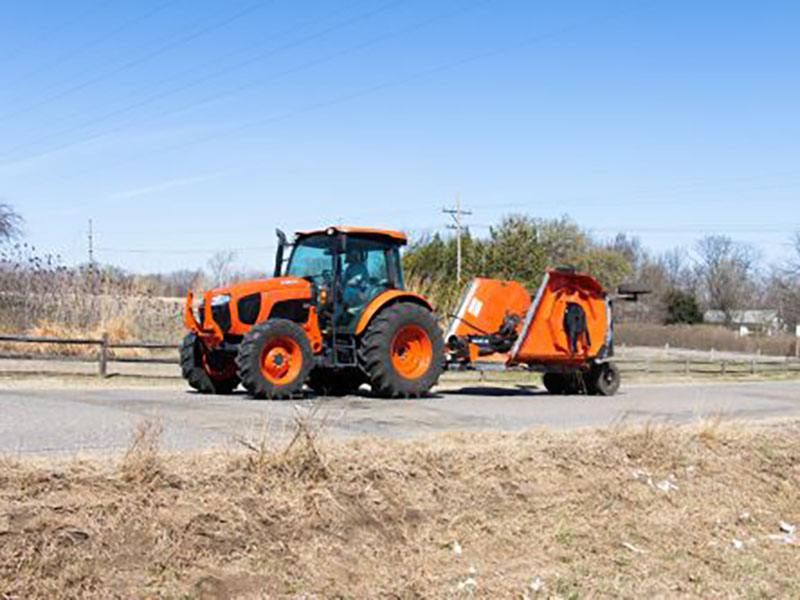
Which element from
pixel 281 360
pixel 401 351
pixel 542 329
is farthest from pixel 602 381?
pixel 281 360

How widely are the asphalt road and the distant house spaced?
73572mm

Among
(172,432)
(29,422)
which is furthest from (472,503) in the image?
(29,422)

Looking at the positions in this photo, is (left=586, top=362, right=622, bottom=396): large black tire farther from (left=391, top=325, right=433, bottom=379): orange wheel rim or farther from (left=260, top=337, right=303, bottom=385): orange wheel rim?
(left=260, top=337, right=303, bottom=385): orange wheel rim

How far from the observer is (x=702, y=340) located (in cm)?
6556

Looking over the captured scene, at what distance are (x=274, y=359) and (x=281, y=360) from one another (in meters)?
0.11

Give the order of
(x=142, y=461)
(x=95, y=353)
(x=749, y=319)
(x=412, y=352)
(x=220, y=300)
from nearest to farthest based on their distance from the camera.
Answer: (x=142, y=461) → (x=220, y=300) → (x=412, y=352) → (x=95, y=353) → (x=749, y=319)

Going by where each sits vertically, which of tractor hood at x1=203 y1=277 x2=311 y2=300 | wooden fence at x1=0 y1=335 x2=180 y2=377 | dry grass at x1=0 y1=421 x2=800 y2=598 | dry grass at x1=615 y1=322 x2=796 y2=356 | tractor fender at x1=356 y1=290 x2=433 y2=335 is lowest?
dry grass at x1=615 y1=322 x2=796 y2=356

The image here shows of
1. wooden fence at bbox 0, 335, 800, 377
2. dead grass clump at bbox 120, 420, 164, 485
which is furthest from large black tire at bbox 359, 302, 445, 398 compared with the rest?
dead grass clump at bbox 120, 420, 164, 485

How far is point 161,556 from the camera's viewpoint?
20.4 ft

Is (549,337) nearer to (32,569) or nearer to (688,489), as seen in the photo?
(688,489)

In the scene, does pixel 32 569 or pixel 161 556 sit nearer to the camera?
pixel 32 569

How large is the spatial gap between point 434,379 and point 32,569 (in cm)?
1016

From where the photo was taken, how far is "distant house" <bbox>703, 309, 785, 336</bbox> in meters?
88.3

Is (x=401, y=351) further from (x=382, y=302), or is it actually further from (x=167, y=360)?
(x=167, y=360)
